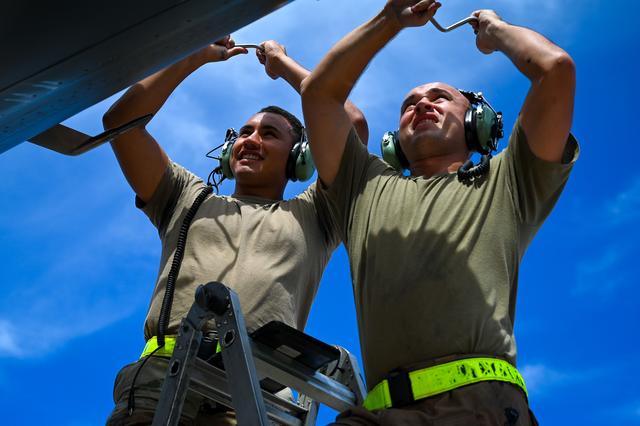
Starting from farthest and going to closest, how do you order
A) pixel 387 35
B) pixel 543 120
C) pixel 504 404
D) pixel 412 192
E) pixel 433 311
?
pixel 387 35 → pixel 412 192 → pixel 543 120 → pixel 433 311 → pixel 504 404

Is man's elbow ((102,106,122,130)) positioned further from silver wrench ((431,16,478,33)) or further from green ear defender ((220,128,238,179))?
silver wrench ((431,16,478,33))

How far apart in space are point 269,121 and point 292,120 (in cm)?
23

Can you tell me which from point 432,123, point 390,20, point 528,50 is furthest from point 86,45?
point 528,50

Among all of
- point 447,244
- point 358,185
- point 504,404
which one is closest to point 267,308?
point 358,185

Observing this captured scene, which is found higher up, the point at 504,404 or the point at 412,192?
the point at 412,192

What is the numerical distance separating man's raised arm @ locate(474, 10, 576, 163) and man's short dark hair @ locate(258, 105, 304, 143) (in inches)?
78.6

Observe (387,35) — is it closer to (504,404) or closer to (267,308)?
(267,308)

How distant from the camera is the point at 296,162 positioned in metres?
5.49

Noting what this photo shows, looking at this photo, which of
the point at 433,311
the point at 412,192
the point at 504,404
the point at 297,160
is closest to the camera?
the point at 504,404

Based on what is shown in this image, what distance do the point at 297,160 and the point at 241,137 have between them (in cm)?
42

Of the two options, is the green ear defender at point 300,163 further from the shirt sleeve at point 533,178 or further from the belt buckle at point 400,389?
the belt buckle at point 400,389

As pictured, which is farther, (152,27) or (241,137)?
(241,137)

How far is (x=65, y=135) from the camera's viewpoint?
14.1 ft

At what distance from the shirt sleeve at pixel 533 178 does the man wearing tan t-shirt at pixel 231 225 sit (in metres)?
1.39
